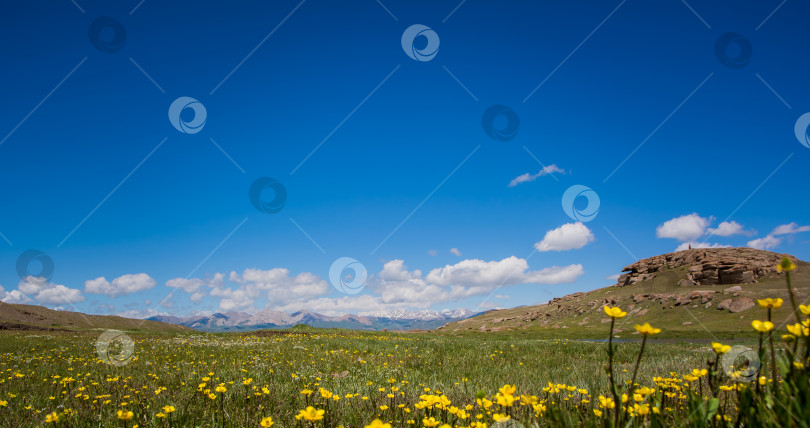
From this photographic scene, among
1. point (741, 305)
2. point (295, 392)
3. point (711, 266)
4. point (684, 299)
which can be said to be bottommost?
point (295, 392)

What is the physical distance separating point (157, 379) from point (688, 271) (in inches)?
4023

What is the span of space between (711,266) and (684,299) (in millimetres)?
19734

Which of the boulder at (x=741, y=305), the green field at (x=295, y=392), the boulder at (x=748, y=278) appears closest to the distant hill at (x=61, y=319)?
the green field at (x=295, y=392)

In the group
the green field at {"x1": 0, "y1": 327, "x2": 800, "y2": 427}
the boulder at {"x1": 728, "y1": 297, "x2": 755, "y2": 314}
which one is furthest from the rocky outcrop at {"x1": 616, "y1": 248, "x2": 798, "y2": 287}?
the green field at {"x1": 0, "y1": 327, "x2": 800, "y2": 427}

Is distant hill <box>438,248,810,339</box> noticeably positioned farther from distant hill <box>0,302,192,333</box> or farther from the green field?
distant hill <box>0,302,192,333</box>

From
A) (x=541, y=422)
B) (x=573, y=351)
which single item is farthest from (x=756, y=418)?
(x=573, y=351)

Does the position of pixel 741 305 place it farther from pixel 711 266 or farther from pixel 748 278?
pixel 711 266

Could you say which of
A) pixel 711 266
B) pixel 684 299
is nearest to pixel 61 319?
pixel 684 299

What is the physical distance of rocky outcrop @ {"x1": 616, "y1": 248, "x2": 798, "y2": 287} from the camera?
237 ft

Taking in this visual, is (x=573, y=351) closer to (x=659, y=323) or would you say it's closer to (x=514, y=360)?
(x=514, y=360)

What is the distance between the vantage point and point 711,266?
258ft

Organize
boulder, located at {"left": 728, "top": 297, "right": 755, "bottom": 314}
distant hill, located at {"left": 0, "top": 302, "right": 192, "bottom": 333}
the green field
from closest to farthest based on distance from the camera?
the green field → boulder, located at {"left": 728, "top": 297, "right": 755, "bottom": 314} → distant hill, located at {"left": 0, "top": 302, "right": 192, "bottom": 333}

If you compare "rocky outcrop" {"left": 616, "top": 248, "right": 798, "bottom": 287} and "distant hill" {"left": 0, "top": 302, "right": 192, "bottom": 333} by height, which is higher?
"rocky outcrop" {"left": 616, "top": 248, "right": 798, "bottom": 287}

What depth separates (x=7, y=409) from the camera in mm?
5805
